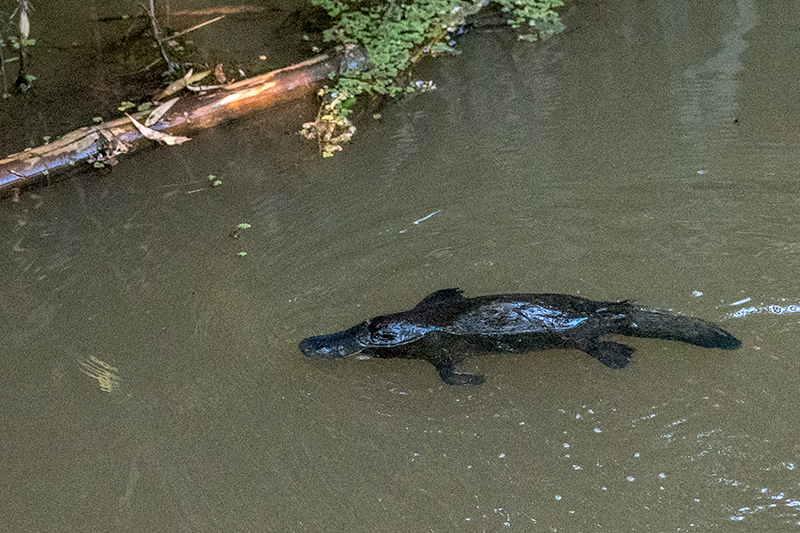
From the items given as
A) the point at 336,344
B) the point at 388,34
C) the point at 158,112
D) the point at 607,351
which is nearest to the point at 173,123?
the point at 158,112

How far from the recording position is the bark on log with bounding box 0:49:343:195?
486cm

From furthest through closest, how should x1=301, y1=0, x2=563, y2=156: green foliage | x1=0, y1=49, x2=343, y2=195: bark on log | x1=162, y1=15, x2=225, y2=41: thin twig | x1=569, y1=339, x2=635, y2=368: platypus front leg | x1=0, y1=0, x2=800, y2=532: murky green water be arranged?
x1=162, y1=15, x2=225, y2=41: thin twig < x1=301, y1=0, x2=563, y2=156: green foliage < x1=0, y1=49, x2=343, y2=195: bark on log < x1=569, y1=339, x2=635, y2=368: platypus front leg < x1=0, y1=0, x2=800, y2=532: murky green water

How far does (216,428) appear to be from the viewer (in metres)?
3.35

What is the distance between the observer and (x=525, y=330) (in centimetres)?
340

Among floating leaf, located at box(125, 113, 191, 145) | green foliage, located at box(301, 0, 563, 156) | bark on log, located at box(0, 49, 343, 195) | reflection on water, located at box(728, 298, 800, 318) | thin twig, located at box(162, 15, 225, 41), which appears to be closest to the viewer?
reflection on water, located at box(728, 298, 800, 318)

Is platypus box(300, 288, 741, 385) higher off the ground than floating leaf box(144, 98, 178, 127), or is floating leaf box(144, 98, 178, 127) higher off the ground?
floating leaf box(144, 98, 178, 127)

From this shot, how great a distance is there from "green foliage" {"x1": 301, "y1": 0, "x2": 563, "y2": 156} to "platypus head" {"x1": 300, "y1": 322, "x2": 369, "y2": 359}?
1.97 m

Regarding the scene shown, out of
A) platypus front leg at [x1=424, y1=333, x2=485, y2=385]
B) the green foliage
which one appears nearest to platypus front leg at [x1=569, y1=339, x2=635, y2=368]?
platypus front leg at [x1=424, y1=333, x2=485, y2=385]

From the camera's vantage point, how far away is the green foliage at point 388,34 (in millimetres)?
Result: 5305

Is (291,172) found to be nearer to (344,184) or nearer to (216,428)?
(344,184)

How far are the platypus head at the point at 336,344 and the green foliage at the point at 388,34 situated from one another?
1972 millimetres

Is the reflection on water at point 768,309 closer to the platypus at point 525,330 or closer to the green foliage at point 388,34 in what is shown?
the platypus at point 525,330

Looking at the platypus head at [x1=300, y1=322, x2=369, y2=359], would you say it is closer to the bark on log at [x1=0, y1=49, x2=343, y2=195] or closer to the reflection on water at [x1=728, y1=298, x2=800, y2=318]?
the reflection on water at [x1=728, y1=298, x2=800, y2=318]

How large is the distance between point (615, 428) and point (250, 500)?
1796 mm
